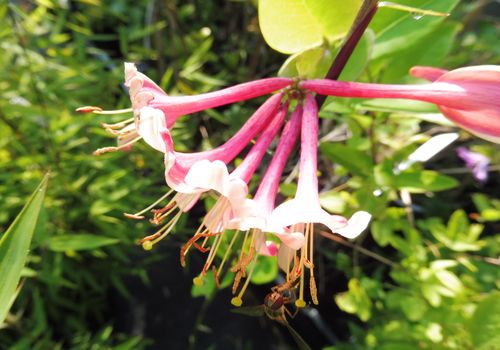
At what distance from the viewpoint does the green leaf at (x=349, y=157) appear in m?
0.55

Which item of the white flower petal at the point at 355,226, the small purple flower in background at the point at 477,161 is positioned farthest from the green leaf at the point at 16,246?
the small purple flower in background at the point at 477,161

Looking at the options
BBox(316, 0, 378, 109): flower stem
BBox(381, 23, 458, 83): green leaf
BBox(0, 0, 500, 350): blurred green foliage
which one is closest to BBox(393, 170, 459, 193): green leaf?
BBox(0, 0, 500, 350): blurred green foliage

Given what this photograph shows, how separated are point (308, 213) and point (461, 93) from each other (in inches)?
5.9

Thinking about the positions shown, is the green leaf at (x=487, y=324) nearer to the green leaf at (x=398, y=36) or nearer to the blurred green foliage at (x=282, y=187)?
the blurred green foliage at (x=282, y=187)

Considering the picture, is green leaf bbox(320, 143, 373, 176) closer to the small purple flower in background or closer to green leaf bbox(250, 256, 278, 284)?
green leaf bbox(250, 256, 278, 284)

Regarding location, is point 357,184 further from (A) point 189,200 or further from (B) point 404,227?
(A) point 189,200

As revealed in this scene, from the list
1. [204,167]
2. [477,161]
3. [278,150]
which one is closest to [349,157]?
[278,150]

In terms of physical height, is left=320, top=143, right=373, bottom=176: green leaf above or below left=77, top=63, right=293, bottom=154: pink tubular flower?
above

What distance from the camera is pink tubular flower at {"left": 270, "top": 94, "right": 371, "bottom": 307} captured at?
0.97ft

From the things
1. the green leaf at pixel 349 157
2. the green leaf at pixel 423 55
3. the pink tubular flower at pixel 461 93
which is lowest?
the pink tubular flower at pixel 461 93

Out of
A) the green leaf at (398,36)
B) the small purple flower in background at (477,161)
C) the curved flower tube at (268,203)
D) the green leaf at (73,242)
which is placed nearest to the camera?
the curved flower tube at (268,203)

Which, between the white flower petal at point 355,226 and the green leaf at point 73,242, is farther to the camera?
the green leaf at point 73,242

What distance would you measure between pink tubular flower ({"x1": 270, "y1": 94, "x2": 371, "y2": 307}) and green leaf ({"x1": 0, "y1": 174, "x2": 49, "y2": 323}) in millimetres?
155

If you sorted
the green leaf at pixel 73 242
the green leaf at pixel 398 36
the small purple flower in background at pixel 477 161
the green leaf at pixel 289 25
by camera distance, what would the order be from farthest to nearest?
the small purple flower in background at pixel 477 161, the green leaf at pixel 73 242, the green leaf at pixel 398 36, the green leaf at pixel 289 25
